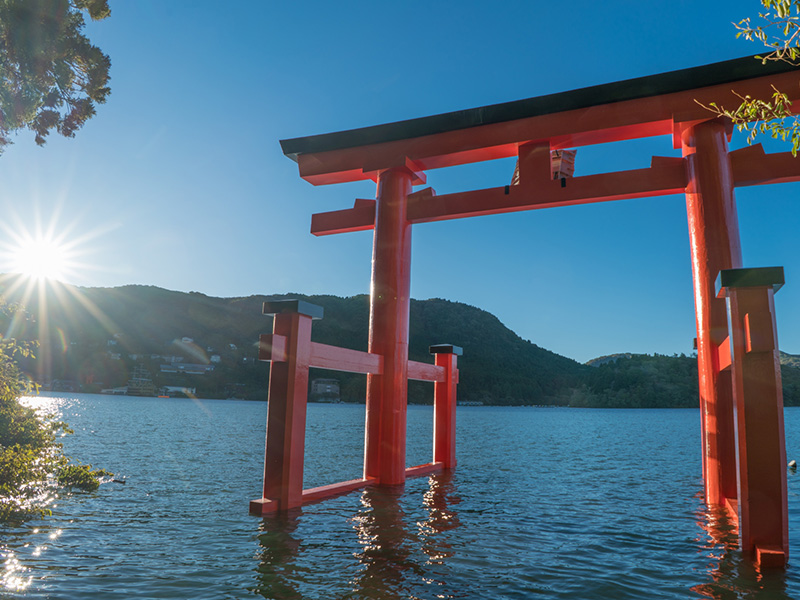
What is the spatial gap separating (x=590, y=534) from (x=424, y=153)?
6356 mm

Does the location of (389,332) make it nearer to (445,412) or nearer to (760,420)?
(445,412)

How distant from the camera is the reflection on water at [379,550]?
4.19m

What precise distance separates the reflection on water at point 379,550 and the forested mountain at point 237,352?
85.8 meters

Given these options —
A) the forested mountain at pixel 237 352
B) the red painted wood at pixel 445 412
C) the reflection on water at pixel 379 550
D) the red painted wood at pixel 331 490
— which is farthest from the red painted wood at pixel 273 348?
the forested mountain at pixel 237 352

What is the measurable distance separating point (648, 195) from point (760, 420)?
3949 millimetres

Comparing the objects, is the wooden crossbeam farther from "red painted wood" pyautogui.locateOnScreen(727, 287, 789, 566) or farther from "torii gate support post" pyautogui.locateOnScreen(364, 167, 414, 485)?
"red painted wood" pyautogui.locateOnScreen(727, 287, 789, 566)

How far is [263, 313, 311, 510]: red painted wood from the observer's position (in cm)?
671

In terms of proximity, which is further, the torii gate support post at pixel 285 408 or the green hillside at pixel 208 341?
the green hillside at pixel 208 341

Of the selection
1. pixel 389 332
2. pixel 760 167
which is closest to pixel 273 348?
pixel 389 332

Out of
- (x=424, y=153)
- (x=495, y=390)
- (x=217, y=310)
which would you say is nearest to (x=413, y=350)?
(x=495, y=390)

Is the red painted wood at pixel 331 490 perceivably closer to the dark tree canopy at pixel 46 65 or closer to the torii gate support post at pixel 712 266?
the torii gate support post at pixel 712 266

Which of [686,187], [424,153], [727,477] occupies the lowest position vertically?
[727,477]

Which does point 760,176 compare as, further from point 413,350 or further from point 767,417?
point 413,350

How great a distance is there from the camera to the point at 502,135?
323 inches
